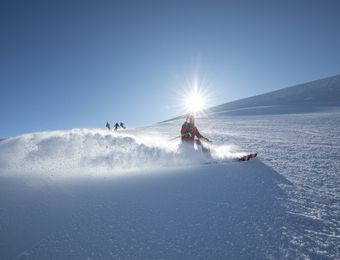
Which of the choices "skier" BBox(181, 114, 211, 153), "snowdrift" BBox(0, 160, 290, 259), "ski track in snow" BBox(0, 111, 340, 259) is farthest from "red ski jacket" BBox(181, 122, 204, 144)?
"snowdrift" BBox(0, 160, 290, 259)

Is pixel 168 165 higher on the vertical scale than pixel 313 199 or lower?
higher

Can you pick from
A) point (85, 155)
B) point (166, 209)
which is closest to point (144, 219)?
point (166, 209)

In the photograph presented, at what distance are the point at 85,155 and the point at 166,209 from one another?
3873 mm

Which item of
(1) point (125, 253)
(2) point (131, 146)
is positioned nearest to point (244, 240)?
(1) point (125, 253)

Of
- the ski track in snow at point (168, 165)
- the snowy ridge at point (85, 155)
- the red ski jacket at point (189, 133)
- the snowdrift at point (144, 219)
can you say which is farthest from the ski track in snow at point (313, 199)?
the red ski jacket at point (189, 133)

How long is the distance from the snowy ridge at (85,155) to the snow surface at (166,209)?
5cm

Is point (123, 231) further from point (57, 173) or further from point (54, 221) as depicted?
point (57, 173)

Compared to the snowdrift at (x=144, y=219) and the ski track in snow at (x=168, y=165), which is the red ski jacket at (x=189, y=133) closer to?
the ski track in snow at (x=168, y=165)

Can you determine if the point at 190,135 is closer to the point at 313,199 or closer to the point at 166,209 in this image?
the point at 313,199

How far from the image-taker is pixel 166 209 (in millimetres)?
3486

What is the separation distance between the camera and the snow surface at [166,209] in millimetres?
2617

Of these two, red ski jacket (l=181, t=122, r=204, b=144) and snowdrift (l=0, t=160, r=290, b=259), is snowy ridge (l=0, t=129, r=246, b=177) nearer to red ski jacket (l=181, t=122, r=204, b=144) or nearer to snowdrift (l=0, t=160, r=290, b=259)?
snowdrift (l=0, t=160, r=290, b=259)

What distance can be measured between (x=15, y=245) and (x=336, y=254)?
138 inches

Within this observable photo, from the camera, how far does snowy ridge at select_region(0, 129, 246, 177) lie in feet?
18.8
